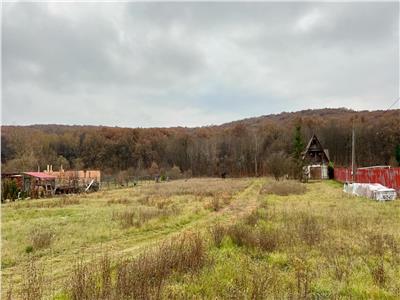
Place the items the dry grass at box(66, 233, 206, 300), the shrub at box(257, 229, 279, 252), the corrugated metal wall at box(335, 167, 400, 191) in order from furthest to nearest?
the corrugated metal wall at box(335, 167, 400, 191) → the shrub at box(257, 229, 279, 252) → the dry grass at box(66, 233, 206, 300)

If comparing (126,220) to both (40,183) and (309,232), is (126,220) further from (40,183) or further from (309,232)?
(40,183)

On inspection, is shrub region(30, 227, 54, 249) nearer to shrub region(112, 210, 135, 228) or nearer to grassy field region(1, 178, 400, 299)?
grassy field region(1, 178, 400, 299)

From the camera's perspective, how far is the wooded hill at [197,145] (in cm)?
8425

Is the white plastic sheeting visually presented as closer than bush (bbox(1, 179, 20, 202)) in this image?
Yes

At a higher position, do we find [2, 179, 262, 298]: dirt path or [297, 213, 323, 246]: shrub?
[297, 213, 323, 246]: shrub

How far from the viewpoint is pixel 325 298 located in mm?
5895

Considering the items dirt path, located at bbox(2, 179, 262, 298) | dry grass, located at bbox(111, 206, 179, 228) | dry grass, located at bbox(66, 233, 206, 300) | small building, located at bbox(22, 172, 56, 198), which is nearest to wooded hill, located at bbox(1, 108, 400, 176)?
small building, located at bbox(22, 172, 56, 198)

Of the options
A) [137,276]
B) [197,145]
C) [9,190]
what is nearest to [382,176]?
[137,276]

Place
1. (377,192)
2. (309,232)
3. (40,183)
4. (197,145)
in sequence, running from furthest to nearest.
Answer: (197,145), (40,183), (377,192), (309,232)

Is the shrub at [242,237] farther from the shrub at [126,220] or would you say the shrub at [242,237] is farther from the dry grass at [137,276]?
the shrub at [126,220]

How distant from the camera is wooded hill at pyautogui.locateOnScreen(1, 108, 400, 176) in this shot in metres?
84.2

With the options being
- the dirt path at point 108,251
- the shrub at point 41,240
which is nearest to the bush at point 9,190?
the dirt path at point 108,251

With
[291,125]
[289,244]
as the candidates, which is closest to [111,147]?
[291,125]

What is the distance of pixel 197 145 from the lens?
10494 centimetres
